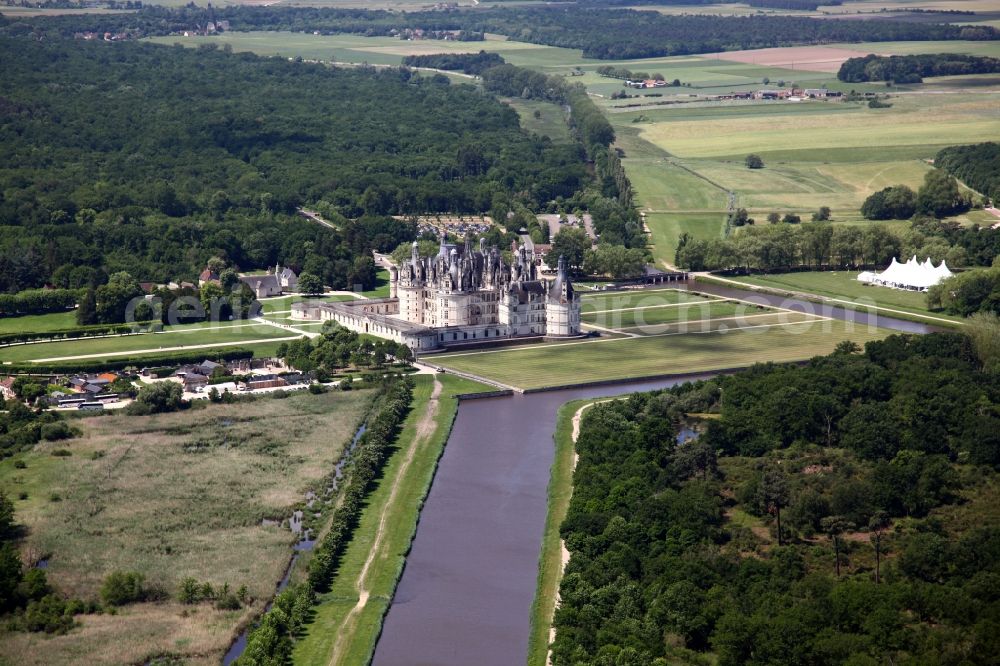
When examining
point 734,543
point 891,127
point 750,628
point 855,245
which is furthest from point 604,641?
point 891,127

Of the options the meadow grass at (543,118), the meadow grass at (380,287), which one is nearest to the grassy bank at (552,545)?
the meadow grass at (380,287)

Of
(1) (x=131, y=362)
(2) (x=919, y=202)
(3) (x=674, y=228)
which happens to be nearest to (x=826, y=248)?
(3) (x=674, y=228)

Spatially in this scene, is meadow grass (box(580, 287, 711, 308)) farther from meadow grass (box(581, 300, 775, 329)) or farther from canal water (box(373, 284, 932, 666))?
canal water (box(373, 284, 932, 666))

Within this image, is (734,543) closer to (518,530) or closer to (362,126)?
(518,530)

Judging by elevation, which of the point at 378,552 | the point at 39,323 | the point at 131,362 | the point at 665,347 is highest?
the point at 131,362

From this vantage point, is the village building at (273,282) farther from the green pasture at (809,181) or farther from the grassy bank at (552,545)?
the green pasture at (809,181)

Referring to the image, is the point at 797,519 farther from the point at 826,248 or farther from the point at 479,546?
the point at 826,248

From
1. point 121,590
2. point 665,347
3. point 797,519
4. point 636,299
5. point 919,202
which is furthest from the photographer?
point 919,202
